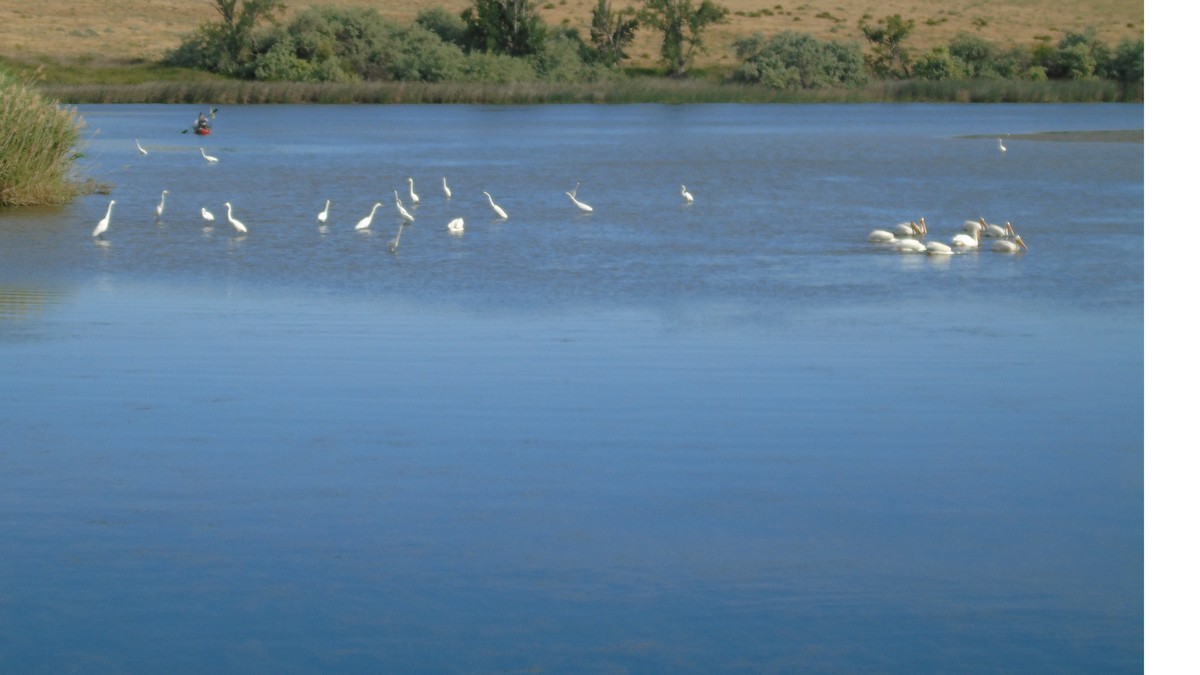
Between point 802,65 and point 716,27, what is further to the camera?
point 716,27

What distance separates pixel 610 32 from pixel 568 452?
202 ft

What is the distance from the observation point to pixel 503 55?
5934 centimetres

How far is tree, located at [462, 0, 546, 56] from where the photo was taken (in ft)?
199

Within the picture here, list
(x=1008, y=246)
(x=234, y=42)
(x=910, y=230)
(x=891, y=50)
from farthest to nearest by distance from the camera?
(x=891, y=50), (x=234, y=42), (x=910, y=230), (x=1008, y=246)

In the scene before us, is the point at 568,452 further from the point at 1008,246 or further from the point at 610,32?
the point at 610,32

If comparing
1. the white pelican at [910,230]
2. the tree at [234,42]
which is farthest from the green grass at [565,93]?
the white pelican at [910,230]

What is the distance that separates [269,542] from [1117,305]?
6468mm

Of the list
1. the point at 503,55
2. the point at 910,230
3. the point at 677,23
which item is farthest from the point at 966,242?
the point at 677,23

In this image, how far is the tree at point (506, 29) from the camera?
6078 cm

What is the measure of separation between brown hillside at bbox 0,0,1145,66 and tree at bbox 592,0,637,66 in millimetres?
1028

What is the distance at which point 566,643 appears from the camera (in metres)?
4.72

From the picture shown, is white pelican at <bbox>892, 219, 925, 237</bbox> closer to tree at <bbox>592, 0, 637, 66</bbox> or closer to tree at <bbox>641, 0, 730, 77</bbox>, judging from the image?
tree at <bbox>641, 0, 730, 77</bbox>

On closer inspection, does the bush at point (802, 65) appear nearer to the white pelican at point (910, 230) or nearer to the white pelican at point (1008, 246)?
the white pelican at point (910, 230)
